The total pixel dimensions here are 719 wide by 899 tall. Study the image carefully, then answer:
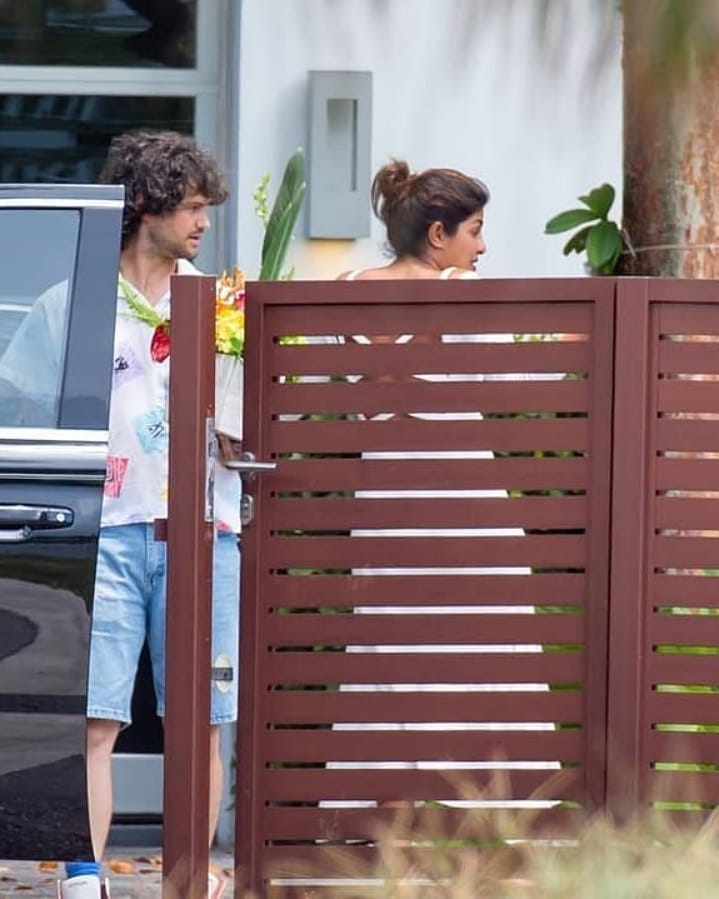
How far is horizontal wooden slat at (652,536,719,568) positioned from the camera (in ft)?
14.0

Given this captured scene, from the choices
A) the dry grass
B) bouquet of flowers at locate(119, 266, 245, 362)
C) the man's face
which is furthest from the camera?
the man's face

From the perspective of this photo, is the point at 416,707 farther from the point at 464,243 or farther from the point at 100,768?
the point at 464,243

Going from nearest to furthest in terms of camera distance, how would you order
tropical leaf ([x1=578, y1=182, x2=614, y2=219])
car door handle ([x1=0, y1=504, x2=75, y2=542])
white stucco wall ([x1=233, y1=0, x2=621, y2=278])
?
white stucco wall ([x1=233, y1=0, x2=621, y2=278]) → car door handle ([x1=0, y1=504, x2=75, y2=542]) → tropical leaf ([x1=578, y1=182, x2=614, y2=219])

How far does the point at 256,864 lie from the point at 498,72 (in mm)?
3037

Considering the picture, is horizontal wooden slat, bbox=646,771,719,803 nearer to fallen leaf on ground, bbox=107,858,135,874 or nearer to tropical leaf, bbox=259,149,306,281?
tropical leaf, bbox=259,149,306,281

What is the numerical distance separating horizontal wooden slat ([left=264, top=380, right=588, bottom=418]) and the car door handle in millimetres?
527

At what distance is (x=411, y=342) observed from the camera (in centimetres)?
427

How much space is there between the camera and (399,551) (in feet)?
14.1

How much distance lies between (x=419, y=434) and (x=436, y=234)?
899 mm

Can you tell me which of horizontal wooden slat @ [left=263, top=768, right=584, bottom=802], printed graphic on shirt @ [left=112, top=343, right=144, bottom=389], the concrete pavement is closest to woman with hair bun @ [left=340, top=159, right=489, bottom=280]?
printed graphic on shirt @ [left=112, top=343, right=144, bottom=389]

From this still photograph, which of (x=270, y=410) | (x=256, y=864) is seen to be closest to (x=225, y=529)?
(x=270, y=410)

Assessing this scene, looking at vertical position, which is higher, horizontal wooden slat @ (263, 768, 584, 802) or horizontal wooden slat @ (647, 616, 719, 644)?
horizontal wooden slat @ (647, 616, 719, 644)

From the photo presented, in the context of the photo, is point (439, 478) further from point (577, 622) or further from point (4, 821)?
point (4, 821)

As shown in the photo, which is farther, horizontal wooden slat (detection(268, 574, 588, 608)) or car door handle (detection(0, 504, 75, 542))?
horizontal wooden slat (detection(268, 574, 588, 608))
